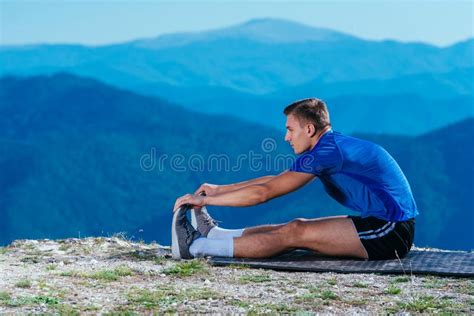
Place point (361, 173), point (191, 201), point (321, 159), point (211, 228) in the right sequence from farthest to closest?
point (211, 228) → point (191, 201) → point (361, 173) → point (321, 159)

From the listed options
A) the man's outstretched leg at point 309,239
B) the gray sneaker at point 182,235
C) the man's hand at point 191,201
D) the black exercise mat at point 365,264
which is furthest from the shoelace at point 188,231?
the man's outstretched leg at point 309,239

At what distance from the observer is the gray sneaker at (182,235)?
22.4ft

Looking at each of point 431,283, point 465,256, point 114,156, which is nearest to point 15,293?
point 431,283

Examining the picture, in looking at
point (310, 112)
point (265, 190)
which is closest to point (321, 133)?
point (310, 112)

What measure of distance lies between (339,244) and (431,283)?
940mm

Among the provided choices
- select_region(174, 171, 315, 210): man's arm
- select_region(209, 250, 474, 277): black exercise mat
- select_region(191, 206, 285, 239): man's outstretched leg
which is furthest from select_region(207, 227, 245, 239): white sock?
select_region(174, 171, 315, 210): man's arm

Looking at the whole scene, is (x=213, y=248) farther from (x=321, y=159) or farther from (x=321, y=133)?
(x=321, y=133)

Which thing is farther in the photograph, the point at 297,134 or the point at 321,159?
the point at 297,134

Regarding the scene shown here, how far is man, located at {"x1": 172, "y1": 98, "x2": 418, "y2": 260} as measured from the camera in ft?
21.4

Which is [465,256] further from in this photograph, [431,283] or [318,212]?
[318,212]

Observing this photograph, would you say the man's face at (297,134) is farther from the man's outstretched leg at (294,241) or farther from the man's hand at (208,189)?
the man's hand at (208,189)

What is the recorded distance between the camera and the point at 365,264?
6590 millimetres

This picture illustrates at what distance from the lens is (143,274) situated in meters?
6.25

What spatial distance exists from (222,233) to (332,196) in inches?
39.8
